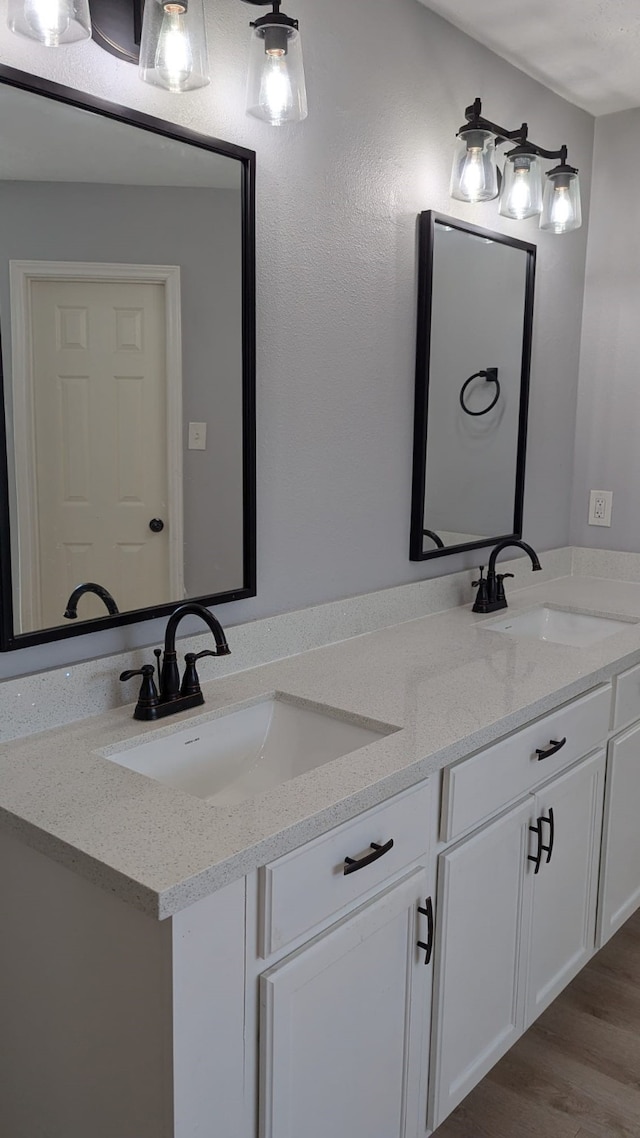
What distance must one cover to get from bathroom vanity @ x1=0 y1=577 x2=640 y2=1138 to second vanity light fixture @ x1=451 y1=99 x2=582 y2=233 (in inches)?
46.0

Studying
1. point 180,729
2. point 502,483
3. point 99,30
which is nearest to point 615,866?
point 502,483

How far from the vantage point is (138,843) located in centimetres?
115

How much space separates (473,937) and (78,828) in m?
0.87

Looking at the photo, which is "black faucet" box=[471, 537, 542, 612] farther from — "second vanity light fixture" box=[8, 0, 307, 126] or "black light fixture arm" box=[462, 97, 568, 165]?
"second vanity light fixture" box=[8, 0, 307, 126]

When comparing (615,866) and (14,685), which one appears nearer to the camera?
(14,685)

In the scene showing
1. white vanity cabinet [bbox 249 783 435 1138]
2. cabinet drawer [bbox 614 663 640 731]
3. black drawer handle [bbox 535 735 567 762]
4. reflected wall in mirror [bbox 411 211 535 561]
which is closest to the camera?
white vanity cabinet [bbox 249 783 435 1138]

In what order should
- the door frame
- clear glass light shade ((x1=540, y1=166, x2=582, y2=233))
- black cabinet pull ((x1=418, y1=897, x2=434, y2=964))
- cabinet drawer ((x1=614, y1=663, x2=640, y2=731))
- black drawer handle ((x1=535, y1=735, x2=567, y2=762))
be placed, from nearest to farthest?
the door frame → black cabinet pull ((x1=418, y1=897, x2=434, y2=964)) → black drawer handle ((x1=535, y1=735, x2=567, y2=762)) → cabinet drawer ((x1=614, y1=663, x2=640, y2=731)) → clear glass light shade ((x1=540, y1=166, x2=582, y2=233))

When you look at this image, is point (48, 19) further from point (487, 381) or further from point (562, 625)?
point (562, 625)

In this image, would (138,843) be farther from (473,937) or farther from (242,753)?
(473,937)

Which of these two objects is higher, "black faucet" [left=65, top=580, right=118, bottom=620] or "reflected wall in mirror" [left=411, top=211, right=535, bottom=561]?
"reflected wall in mirror" [left=411, top=211, right=535, bottom=561]

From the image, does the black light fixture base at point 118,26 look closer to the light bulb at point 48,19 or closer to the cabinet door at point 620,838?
the light bulb at point 48,19

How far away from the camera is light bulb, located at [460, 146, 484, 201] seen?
2197mm

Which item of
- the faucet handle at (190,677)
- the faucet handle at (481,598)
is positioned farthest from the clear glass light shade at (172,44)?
the faucet handle at (481,598)

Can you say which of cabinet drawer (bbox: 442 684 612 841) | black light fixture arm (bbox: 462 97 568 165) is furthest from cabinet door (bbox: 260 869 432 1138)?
black light fixture arm (bbox: 462 97 568 165)
